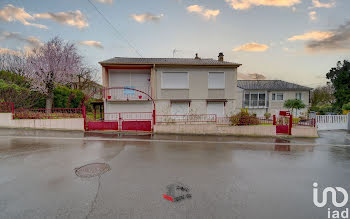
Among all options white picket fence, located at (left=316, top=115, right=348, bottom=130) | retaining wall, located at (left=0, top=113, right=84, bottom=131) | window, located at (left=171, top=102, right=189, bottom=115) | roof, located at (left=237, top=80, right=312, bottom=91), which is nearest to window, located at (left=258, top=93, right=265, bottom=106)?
roof, located at (left=237, top=80, right=312, bottom=91)

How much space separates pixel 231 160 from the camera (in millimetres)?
5512

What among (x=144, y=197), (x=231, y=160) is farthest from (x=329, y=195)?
(x=144, y=197)

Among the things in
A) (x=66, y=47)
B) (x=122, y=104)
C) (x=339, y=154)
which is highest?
(x=66, y=47)

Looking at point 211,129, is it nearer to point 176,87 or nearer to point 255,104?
point 176,87

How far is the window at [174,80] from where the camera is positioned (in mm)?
14055

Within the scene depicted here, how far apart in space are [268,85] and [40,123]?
31.4 metres

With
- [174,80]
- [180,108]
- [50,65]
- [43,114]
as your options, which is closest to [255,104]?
[180,108]

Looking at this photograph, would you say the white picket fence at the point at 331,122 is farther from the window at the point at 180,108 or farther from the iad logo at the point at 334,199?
the iad logo at the point at 334,199

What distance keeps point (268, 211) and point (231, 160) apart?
8.97ft

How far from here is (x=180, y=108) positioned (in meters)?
14.2

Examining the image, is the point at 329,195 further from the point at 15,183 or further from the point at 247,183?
the point at 15,183

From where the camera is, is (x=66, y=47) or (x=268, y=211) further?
(x=66, y=47)

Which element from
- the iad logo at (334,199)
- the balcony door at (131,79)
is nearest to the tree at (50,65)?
the balcony door at (131,79)

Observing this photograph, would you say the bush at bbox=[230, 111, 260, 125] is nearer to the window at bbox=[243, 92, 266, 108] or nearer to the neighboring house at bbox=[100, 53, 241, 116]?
the neighboring house at bbox=[100, 53, 241, 116]
